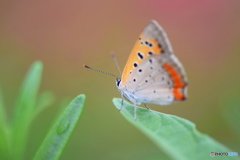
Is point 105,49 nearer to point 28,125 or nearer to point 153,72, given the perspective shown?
point 153,72

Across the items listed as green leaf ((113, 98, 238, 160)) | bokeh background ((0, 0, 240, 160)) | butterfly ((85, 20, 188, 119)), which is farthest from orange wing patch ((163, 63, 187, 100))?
bokeh background ((0, 0, 240, 160))

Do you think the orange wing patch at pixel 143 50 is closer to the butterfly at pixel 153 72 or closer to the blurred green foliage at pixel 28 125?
the butterfly at pixel 153 72

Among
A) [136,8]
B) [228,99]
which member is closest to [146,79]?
[228,99]

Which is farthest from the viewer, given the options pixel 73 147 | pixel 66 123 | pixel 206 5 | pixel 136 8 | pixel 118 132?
pixel 136 8

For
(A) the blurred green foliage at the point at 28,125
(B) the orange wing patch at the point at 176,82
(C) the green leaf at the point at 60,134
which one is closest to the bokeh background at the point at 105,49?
(B) the orange wing patch at the point at 176,82

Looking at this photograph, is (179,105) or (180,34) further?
(180,34)

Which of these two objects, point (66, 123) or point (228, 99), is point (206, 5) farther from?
point (66, 123)
